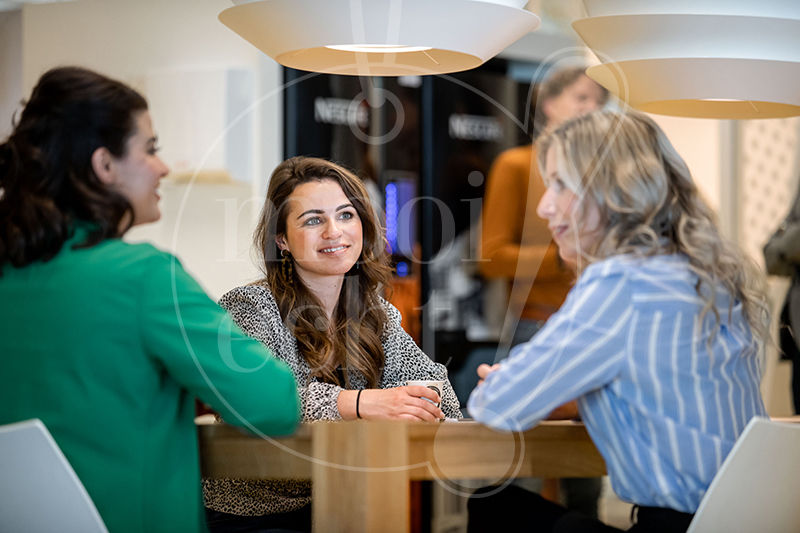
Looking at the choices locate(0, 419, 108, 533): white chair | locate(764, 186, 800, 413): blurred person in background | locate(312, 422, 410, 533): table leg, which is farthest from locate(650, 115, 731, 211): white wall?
locate(0, 419, 108, 533): white chair

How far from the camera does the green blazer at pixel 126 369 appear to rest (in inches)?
39.6

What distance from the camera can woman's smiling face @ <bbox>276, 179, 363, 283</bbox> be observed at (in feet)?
3.87

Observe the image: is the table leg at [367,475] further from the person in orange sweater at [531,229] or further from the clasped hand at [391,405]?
the person in orange sweater at [531,229]

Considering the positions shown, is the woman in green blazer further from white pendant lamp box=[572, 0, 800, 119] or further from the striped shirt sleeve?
white pendant lamp box=[572, 0, 800, 119]

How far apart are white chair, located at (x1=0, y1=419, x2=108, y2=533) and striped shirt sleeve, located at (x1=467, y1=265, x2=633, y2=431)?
50 centimetres

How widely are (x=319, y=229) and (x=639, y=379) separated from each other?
0.48 meters

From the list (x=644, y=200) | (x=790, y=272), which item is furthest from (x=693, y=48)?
(x=790, y=272)

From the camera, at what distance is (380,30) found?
3.68 feet

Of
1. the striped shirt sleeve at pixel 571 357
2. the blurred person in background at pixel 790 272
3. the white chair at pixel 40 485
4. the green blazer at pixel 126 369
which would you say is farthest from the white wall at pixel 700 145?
the white chair at pixel 40 485

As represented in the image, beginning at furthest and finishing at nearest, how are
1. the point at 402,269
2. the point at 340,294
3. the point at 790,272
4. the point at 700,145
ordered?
the point at 790,272, the point at 700,145, the point at 402,269, the point at 340,294

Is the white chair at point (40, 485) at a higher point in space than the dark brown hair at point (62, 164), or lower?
lower

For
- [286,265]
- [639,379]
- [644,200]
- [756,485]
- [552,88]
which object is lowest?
[756,485]

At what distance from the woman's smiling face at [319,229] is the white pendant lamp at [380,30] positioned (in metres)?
0.19

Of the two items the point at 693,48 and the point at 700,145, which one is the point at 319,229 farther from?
the point at 700,145
